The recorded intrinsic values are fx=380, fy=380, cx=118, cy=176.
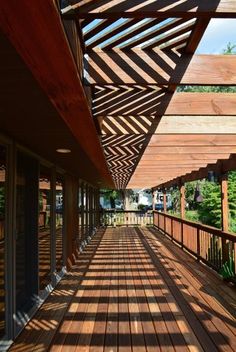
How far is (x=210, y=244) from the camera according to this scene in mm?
7164

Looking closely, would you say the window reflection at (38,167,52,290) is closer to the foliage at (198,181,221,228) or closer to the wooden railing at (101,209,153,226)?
the wooden railing at (101,209,153,226)

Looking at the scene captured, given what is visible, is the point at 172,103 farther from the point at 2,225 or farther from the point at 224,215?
the point at 224,215

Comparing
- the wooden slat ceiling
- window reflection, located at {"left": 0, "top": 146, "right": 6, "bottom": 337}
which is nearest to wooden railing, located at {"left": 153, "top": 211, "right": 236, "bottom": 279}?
the wooden slat ceiling

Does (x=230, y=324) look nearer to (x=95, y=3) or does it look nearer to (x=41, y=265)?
(x=41, y=265)

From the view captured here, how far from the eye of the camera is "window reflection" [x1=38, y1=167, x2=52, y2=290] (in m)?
5.22

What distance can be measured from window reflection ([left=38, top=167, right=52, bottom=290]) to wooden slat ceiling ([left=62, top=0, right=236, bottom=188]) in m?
1.24

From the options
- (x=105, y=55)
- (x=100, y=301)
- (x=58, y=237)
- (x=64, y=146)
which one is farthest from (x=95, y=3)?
(x=58, y=237)

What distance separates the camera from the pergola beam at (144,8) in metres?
1.63

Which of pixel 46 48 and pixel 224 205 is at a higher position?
pixel 46 48

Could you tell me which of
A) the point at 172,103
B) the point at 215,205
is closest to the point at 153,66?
the point at 172,103

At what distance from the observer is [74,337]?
142 inches

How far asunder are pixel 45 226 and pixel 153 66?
3.70 m

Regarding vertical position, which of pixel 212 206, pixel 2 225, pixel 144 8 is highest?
pixel 144 8

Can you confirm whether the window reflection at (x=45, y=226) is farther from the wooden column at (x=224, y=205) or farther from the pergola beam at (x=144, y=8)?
the pergola beam at (x=144, y=8)
